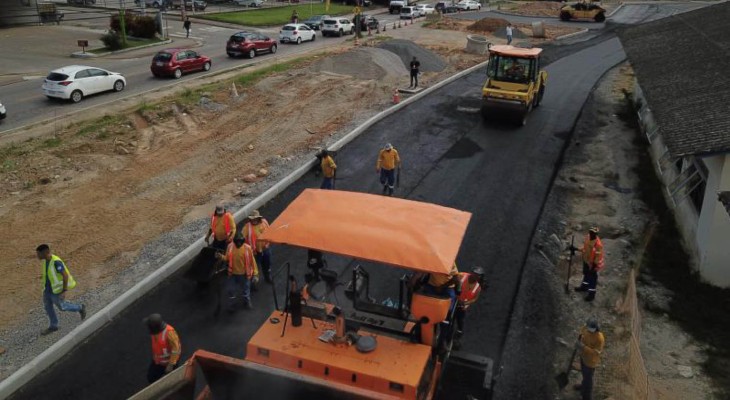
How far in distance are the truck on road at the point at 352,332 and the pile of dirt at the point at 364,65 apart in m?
23.9

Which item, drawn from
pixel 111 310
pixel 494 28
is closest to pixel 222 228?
pixel 111 310

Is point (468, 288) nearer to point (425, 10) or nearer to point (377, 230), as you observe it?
point (377, 230)

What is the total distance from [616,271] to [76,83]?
22807 mm

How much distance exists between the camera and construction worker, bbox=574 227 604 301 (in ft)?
39.6

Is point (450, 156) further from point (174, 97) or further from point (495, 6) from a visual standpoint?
point (495, 6)

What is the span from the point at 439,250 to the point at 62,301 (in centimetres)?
723

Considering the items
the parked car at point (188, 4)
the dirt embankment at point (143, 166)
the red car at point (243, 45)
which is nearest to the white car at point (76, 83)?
the dirt embankment at point (143, 166)

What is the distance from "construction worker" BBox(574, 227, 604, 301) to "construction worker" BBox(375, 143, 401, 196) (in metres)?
5.72

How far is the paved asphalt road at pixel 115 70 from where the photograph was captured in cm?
2448

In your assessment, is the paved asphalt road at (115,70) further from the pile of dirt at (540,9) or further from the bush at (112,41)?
the pile of dirt at (540,9)

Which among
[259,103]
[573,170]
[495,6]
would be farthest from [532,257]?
[495,6]

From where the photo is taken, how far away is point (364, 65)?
106ft

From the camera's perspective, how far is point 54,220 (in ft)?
51.4

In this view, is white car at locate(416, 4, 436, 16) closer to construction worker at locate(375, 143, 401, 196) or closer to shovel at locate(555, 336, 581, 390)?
construction worker at locate(375, 143, 401, 196)
